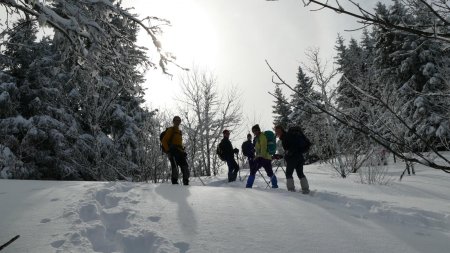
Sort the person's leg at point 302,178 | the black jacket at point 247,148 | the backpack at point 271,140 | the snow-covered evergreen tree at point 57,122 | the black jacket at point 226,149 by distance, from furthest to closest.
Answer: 1. the snow-covered evergreen tree at point 57,122
2. the black jacket at point 247,148
3. the black jacket at point 226,149
4. the backpack at point 271,140
5. the person's leg at point 302,178

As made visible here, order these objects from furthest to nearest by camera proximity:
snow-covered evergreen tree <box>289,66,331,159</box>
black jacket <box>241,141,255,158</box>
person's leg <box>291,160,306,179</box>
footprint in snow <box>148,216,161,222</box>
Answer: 1. black jacket <box>241,141,255,158</box>
2. person's leg <box>291,160,306,179</box>
3. footprint in snow <box>148,216,161,222</box>
4. snow-covered evergreen tree <box>289,66,331,159</box>

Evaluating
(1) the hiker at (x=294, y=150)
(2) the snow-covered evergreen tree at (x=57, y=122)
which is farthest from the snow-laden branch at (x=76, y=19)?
(2) the snow-covered evergreen tree at (x=57, y=122)

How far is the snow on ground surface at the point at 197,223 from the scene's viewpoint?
9.71 ft

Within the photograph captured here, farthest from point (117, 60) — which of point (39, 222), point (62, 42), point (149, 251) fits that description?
point (149, 251)

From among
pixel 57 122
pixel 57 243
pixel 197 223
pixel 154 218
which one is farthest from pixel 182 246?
pixel 57 122

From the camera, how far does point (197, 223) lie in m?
3.49

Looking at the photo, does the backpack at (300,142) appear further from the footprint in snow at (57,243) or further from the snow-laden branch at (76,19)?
the footprint in snow at (57,243)

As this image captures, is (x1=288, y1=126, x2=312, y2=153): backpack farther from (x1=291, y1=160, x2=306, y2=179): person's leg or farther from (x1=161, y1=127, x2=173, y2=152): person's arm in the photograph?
(x1=161, y1=127, x2=173, y2=152): person's arm

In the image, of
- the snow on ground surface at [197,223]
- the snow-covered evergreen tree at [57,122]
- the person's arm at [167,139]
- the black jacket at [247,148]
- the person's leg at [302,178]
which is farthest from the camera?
the snow-covered evergreen tree at [57,122]

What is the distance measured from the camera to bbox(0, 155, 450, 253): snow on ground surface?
9.71 ft

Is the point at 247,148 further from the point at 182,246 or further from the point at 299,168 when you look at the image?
the point at 182,246

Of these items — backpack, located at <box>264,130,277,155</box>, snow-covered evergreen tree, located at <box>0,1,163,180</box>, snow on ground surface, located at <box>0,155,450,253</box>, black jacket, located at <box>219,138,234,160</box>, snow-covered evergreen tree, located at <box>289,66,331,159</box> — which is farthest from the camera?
snow-covered evergreen tree, located at <box>0,1,163,180</box>

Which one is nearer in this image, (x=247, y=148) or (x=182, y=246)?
(x=182, y=246)

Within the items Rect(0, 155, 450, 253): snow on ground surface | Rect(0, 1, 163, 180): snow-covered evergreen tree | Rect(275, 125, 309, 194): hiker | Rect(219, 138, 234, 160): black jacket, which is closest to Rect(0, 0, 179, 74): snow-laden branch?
Rect(0, 155, 450, 253): snow on ground surface
